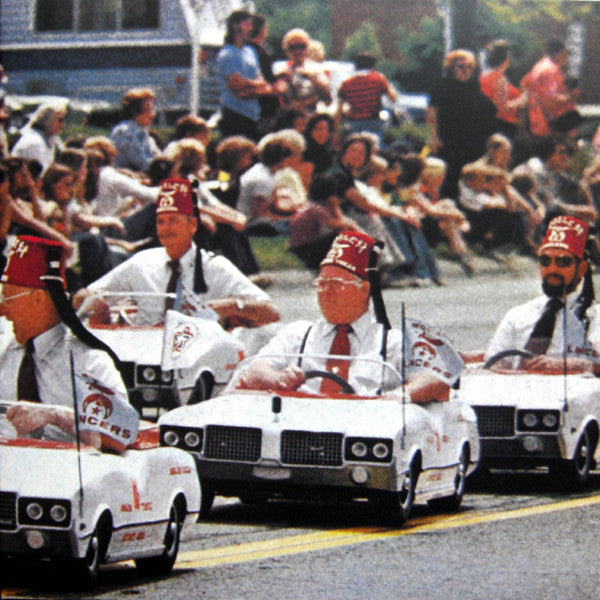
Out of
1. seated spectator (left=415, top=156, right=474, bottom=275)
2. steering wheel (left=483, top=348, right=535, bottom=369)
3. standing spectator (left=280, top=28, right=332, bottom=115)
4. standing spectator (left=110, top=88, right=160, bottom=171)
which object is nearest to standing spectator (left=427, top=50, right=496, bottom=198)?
seated spectator (left=415, top=156, right=474, bottom=275)

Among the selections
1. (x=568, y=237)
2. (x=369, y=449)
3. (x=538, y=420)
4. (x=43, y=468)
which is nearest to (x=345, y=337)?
(x=369, y=449)

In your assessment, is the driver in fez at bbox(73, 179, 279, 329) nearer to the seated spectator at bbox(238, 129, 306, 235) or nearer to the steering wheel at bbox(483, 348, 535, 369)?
the steering wheel at bbox(483, 348, 535, 369)

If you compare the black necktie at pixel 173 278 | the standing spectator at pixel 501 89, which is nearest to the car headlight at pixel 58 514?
the black necktie at pixel 173 278

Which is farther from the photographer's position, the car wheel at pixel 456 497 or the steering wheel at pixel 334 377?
the car wheel at pixel 456 497

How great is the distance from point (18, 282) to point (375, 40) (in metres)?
14.8

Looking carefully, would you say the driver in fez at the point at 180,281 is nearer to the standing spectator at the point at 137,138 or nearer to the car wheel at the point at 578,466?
the car wheel at the point at 578,466

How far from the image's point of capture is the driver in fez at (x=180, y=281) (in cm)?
1311

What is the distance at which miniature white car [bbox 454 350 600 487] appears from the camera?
11398 mm

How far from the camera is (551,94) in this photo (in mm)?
25438

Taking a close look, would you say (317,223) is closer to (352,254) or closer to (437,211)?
(437,211)

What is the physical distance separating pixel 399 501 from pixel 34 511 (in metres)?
3.02

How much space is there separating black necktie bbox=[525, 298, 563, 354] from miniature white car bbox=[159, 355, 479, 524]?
252cm

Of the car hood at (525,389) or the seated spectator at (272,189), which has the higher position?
the seated spectator at (272,189)

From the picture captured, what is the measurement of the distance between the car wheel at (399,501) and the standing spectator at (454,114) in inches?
540
